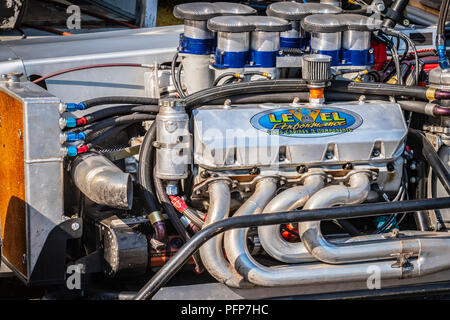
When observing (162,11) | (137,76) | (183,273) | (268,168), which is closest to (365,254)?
(268,168)

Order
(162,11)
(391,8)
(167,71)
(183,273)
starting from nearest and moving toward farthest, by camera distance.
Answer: (183,273) < (167,71) < (391,8) < (162,11)

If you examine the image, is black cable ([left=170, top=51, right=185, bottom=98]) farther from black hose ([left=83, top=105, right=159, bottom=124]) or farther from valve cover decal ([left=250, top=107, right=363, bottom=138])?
valve cover decal ([left=250, top=107, right=363, bottom=138])

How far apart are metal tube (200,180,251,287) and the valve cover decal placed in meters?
0.33

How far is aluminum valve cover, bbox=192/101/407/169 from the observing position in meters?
2.85

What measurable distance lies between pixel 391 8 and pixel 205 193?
4.66 ft

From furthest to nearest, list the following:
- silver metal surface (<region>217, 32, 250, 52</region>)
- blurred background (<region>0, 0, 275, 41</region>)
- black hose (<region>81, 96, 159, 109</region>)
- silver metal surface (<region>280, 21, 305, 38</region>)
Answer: blurred background (<region>0, 0, 275, 41</region>)
silver metal surface (<region>280, 21, 305, 38</region>)
silver metal surface (<region>217, 32, 250, 52</region>)
black hose (<region>81, 96, 159, 109</region>)

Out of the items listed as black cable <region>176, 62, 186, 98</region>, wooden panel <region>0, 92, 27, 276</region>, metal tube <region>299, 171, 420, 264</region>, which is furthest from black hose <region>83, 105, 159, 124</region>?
metal tube <region>299, 171, 420, 264</region>

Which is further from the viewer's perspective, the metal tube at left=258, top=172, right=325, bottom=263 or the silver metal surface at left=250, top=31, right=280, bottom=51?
the silver metal surface at left=250, top=31, right=280, bottom=51

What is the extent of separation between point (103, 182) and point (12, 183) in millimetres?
437

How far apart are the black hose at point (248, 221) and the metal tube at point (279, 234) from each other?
0.27m

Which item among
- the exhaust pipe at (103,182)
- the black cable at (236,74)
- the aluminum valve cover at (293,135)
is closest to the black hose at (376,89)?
A: the aluminum valve cover at (293,135)
